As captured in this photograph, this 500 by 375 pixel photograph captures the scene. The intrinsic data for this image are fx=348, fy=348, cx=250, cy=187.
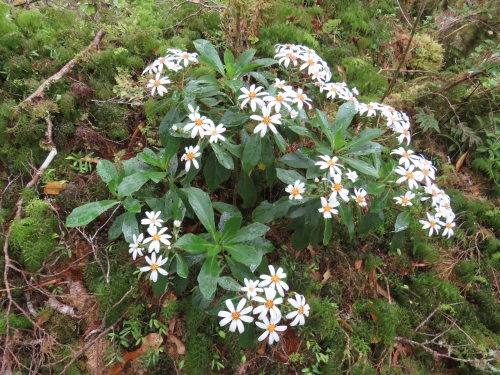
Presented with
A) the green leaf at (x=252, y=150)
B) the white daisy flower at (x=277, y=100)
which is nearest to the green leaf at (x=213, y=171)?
the green leaf at (x=252, y=150)

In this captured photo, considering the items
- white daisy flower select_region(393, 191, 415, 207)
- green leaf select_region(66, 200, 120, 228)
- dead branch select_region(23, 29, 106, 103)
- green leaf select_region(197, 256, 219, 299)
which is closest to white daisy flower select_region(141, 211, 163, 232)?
green leaf select_region(66, 200, 120, 228)

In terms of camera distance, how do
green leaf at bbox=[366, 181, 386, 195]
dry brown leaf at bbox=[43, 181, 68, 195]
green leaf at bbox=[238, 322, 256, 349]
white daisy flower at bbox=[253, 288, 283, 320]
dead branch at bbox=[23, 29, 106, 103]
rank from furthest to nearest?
dead branch at bbox=[23, 29, 106, 103]
dry brown leaf at bbox=[43, 181, 68, 195]
green leaf at bbox=[366, 181, 386, 195]
green leaf at bbox=[238, 322, 256, 349]
white daisy flower at bbox=[253, 288, 283, 320]

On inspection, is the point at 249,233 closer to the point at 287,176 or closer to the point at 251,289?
the point at 251,289

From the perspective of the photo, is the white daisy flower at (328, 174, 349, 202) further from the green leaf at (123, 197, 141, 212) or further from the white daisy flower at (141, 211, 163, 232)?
the green leaf at (123, 197, 141, 212)

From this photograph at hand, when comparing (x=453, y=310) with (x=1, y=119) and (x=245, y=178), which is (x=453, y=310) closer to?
(x=245, y=178)

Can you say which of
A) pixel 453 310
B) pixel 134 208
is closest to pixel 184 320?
pixel 134 208

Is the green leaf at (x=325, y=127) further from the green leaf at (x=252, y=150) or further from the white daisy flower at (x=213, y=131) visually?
the white daisy flower at (x=213, y=131)
